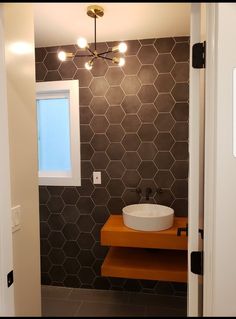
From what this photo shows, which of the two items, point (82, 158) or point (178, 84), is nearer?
point (178, 84)

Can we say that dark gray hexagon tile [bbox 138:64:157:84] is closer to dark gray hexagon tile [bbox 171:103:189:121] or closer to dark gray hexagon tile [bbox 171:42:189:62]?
dark gray hexagon tile [bbox 171:42:189:62]

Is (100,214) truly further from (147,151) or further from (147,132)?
(147,132)

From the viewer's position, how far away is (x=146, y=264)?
2299mm

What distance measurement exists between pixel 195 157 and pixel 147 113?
1744 millimetres

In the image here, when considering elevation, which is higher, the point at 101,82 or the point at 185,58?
the point at 185,58

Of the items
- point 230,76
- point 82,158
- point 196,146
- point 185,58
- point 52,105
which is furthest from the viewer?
point 52,105

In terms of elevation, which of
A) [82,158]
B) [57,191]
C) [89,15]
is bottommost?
[57,191]

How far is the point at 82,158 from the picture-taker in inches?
107

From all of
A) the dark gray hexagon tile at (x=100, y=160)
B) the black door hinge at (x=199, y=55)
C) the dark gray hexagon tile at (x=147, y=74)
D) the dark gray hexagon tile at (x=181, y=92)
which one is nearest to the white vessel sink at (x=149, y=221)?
the dark gray hexagon tile at (x=100, y=160)

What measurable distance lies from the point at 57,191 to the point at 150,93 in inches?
57.4

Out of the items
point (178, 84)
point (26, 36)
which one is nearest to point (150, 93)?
point (178, 84)

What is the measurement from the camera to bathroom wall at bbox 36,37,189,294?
253 cm

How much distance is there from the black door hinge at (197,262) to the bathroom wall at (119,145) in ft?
5.52

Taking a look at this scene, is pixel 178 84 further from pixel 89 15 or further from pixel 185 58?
pixel 89 15
